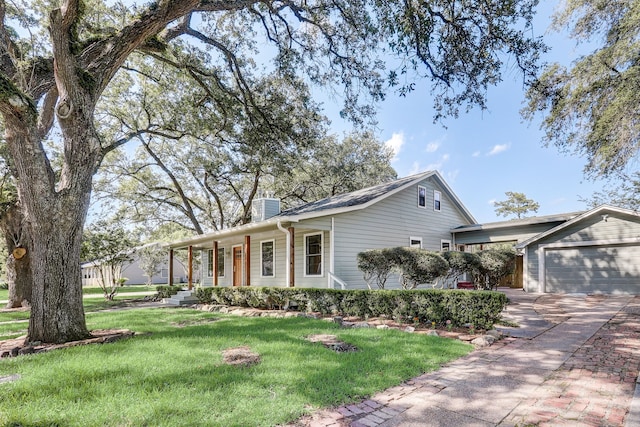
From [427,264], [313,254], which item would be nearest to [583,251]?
[427,264]

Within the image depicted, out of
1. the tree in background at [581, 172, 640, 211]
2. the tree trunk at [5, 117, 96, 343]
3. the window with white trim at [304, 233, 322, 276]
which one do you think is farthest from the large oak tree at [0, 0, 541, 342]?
the tree in background at [581, 172, 640, 211]

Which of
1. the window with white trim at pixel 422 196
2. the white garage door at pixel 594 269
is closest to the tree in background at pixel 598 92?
the window with white trim at pixel 422 196

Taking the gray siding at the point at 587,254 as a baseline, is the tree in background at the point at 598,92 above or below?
above

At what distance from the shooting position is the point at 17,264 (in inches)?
524

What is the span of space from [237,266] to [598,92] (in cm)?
1365

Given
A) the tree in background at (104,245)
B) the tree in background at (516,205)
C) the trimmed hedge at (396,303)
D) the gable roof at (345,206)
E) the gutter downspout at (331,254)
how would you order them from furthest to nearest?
1. the tree in background at (516,205)
2. the tree in background at (104,245)
3. the gutter downspout at (331,254)
4. the gable roof at (345,206)
5. the trimmed hedge at (396,303)

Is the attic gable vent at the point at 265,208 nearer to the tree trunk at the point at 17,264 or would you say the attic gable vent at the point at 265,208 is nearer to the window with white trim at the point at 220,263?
the window with white trim at the point at 220,263

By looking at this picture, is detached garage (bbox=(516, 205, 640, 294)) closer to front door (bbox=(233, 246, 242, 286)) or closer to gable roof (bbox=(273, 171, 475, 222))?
gable roof (bbox=(273, 171, 475, 222))

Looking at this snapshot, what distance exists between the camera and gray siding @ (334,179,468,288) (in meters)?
11.3

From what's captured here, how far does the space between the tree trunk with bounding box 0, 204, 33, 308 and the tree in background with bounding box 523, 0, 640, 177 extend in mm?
17506

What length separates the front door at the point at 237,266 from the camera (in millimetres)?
15273

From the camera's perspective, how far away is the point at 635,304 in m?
9.57

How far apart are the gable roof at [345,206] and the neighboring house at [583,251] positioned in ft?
10.9

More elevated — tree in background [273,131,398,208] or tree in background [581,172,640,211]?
tree in background [273,131,398,208]
